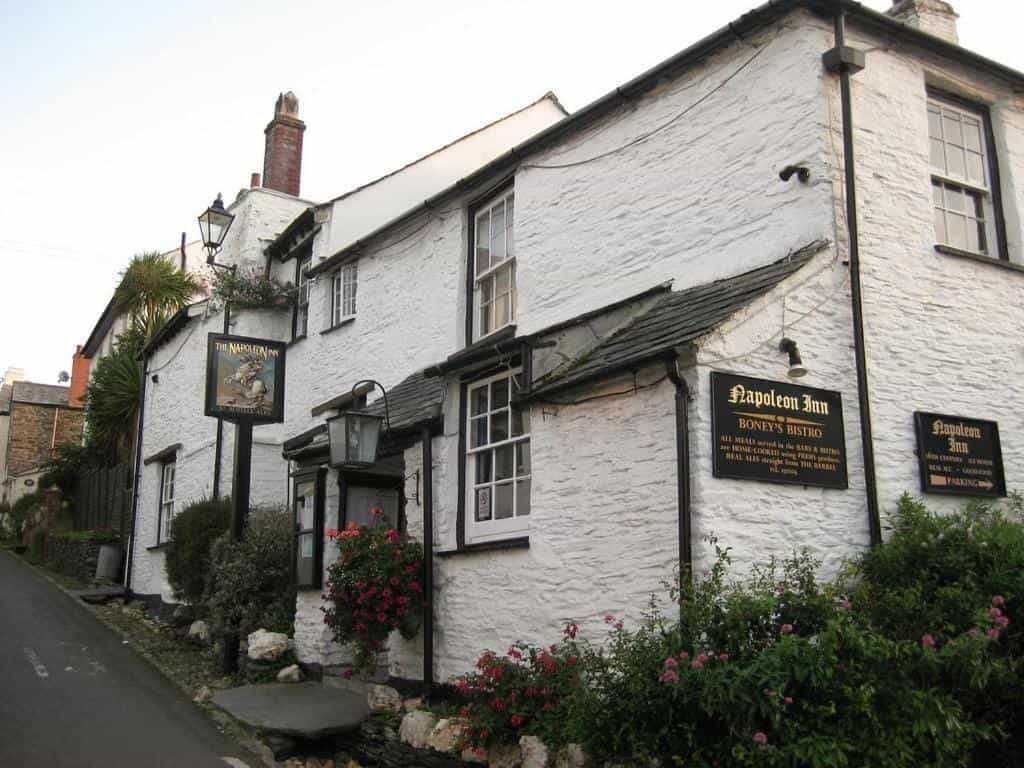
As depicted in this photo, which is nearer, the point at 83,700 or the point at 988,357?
the point at 988,357

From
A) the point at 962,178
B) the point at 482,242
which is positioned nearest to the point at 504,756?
the point at 482,242

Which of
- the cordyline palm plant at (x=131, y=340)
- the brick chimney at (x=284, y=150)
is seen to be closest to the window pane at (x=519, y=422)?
the brick chimney at (x=284, y=150)

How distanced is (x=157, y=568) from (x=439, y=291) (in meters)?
9.81

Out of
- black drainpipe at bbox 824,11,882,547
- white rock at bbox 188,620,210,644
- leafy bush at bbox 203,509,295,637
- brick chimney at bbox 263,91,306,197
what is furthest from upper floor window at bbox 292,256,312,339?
black drainpipe at bbox 824,11,882,547

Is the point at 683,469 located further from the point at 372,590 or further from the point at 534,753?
the point at 372,590

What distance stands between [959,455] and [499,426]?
416 cm

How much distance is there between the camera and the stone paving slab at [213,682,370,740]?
8.59 metres

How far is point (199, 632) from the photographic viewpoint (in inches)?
535

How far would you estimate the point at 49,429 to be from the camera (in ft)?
131

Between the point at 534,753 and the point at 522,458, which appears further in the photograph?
the point at 522,458

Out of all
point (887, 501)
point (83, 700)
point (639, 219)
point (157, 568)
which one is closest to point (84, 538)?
point (157, 568)

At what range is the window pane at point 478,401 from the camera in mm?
9742

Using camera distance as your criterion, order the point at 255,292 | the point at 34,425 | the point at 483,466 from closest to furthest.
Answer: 1. the point at 483,466
2. the point at 255,292
3. the point at 34,425

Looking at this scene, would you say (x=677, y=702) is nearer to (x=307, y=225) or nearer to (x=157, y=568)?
(x=307, y=225)
